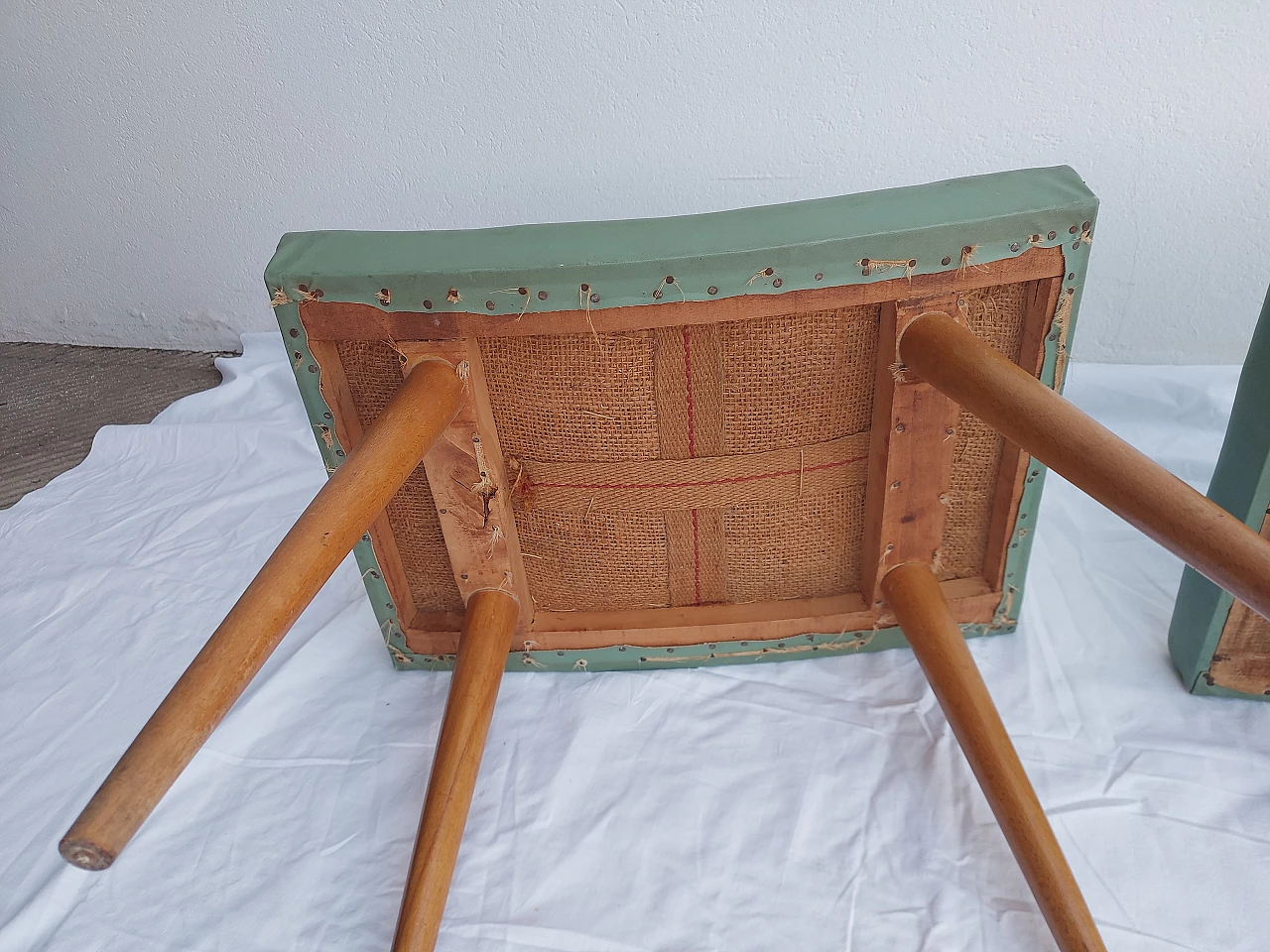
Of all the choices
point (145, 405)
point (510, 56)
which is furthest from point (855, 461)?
point (145, 405)

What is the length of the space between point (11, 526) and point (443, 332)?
96 cm

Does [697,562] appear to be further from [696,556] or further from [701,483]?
[701,483]

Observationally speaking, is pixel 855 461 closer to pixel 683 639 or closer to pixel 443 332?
pixel 683 639

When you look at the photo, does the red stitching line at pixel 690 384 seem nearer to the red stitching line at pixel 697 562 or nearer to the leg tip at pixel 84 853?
the red stitching line at pixel 697 562

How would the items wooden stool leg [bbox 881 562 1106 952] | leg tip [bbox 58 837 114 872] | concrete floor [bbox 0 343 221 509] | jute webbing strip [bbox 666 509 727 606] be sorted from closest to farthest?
leg tip [bbox 58 837 114 872] < wooden stool leg [bbox 881 562 1106 952] < jute webbing strip [bbox 666 509 727 606] < concrete floor [bbox 0 343 221 509]

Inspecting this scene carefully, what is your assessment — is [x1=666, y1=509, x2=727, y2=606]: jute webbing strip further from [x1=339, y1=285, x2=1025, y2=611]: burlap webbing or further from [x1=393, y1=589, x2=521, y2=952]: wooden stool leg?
[x1=393, y1=589, x2=521, y2=952]: wooden stool leg

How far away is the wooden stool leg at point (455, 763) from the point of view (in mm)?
806

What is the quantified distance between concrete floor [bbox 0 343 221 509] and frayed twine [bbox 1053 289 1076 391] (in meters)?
1.48

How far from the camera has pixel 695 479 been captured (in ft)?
3.20

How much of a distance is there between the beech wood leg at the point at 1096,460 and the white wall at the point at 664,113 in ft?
2.14

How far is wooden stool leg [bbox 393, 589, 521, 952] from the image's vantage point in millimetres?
806

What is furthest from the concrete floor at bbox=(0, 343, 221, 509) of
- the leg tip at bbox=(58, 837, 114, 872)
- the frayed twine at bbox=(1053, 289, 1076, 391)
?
the frayed twine at bbox=(1053, 289, 1076, 391)

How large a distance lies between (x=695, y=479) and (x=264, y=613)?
465 millimetres

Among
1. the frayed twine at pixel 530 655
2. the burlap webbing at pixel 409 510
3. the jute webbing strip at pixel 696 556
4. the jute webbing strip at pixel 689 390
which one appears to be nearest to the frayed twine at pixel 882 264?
the jute webbing strip at pixel 689 390
